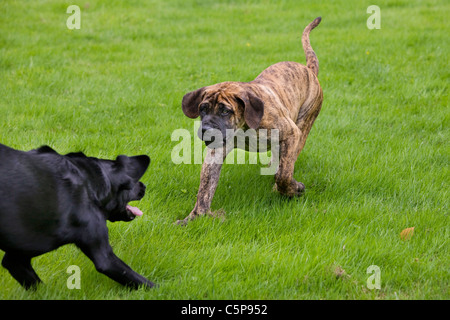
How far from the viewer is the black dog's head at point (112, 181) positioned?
11.8 feet

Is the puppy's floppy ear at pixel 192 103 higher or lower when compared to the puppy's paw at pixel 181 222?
higher

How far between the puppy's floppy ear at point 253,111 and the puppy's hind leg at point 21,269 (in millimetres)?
2248

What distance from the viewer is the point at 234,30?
40.5ft

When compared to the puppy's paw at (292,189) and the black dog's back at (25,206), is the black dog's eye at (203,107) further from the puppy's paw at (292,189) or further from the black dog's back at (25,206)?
the black dog's back at (25,206)

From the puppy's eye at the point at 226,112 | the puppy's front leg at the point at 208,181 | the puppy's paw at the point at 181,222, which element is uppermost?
the puppy's eye at the point at 226,112

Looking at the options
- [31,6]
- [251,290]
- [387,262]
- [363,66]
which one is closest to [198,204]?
[251,290]

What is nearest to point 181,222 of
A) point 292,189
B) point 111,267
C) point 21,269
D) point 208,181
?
point 208,181

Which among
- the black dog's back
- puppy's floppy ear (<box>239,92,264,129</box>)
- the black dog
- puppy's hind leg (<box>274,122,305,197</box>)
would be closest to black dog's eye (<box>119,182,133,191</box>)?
the black dog

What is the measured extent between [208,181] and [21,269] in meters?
2.02

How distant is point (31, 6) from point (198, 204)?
35.7 feet

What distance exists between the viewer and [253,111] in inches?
187

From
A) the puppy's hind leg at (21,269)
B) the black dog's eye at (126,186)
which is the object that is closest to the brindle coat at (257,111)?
the black dog's eye at (126,186)

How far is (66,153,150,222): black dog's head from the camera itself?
11.8 feet

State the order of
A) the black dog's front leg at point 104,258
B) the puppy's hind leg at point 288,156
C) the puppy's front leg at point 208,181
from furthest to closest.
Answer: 1. the puppy's hind leg at point 288,156
2. the puppy's front leg at point 208,181
3. the black dog's front leg at point 104,258
